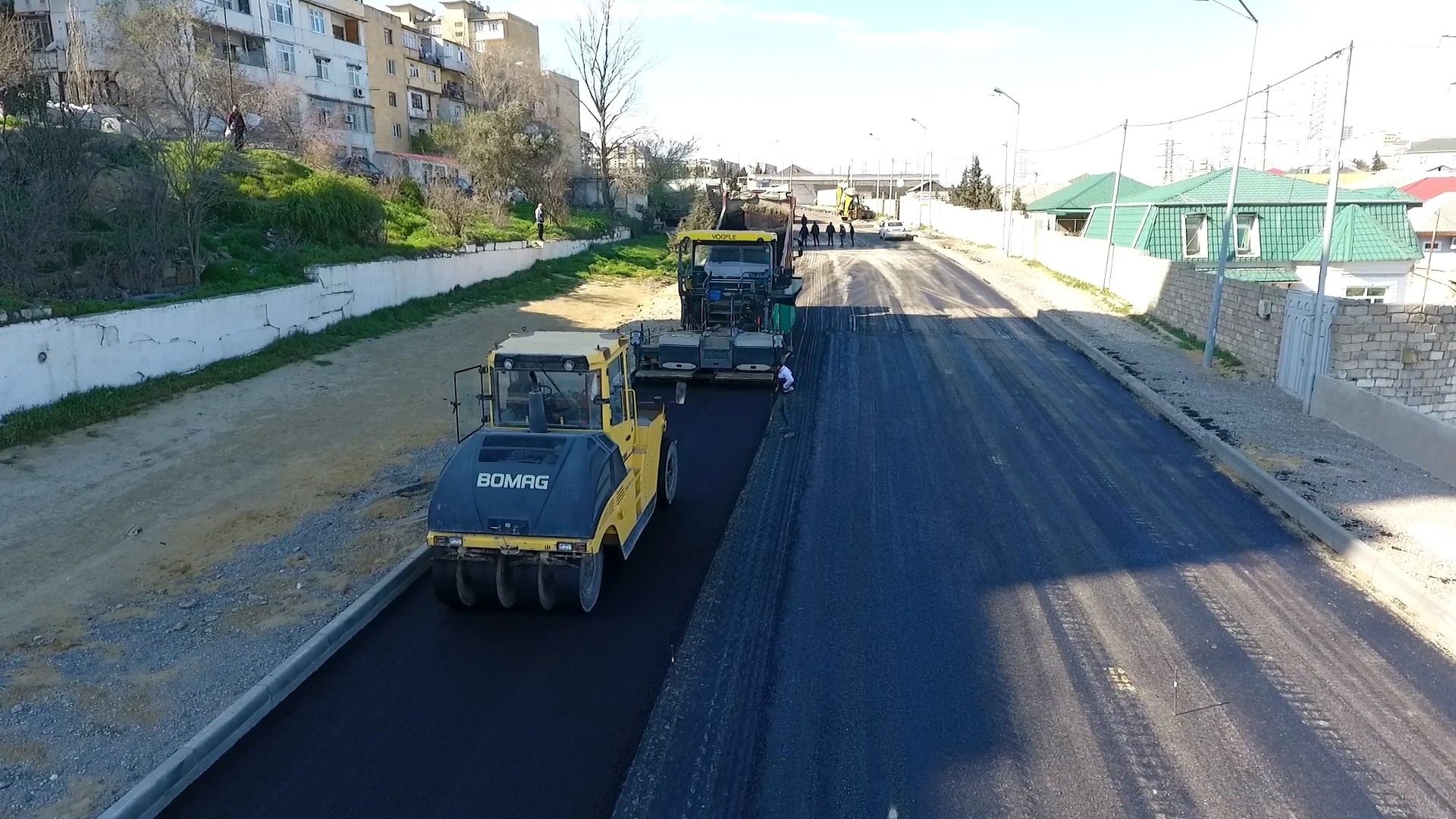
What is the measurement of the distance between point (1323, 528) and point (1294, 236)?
27.1 metres

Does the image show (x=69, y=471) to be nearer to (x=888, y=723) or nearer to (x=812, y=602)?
(x=812, y=602)

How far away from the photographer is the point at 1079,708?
6.39 meters

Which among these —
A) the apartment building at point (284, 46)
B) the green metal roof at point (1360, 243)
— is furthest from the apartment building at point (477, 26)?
the green metal roof at point (1360, 243)

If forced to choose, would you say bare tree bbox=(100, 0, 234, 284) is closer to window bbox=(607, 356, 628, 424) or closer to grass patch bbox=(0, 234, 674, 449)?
grass patch bbox=(0, 234, 674, 449)

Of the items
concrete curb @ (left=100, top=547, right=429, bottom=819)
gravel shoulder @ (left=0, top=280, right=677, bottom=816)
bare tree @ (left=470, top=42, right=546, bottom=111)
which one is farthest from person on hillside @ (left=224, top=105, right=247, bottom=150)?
concrete curb @ (left=100, top=547, right=429, bottom=819)

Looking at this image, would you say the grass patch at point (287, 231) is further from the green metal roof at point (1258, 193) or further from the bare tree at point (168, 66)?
the green metal roof at point (1258, 193)

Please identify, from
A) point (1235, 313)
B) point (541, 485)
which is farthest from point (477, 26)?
point (541, 485)

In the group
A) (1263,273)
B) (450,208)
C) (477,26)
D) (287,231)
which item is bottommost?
(1263,273)

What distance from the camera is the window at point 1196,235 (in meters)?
32.5

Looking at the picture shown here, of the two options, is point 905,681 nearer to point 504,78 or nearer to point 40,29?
point 40,29

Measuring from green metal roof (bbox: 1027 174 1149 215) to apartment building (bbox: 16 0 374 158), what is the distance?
39.0m

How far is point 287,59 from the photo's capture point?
138 ft

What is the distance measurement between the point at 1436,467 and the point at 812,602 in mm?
9022

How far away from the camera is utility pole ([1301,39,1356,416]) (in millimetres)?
13844
